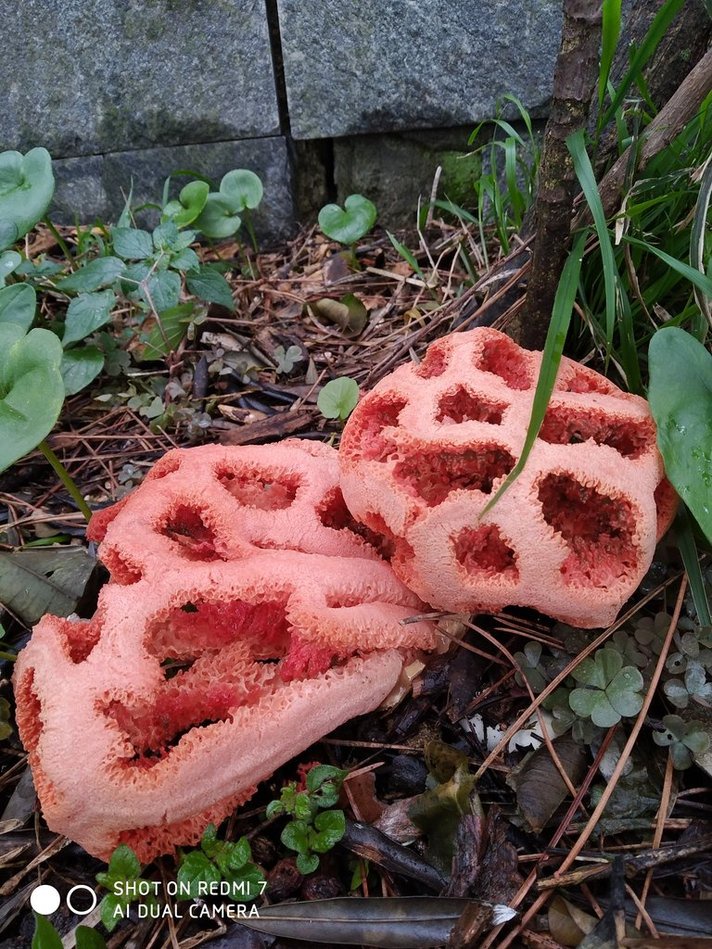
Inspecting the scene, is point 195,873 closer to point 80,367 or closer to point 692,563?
point 692,563

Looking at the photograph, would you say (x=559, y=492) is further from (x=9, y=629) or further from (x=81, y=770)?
(x=9, y=629)

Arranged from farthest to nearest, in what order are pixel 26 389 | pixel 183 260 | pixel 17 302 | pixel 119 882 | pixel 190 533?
pixel 183 260 → pixel 17 302 → pixel 190 533 → pixel 26 389 → pixel 119 882

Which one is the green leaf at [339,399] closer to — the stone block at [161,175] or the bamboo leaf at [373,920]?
the bamboo leaf at [373,920]

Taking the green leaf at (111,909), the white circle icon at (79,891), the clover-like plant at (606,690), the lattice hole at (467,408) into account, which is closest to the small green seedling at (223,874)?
the green leaf at (111,909)

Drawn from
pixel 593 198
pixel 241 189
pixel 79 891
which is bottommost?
pixel 79 891

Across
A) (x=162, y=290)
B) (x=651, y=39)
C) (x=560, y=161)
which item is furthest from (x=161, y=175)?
(x=651, y=39)

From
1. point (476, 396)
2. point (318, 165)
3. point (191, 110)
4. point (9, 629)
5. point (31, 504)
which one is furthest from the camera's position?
point (318, 165)

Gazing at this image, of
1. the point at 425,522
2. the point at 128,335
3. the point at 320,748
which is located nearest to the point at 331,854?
the point at 320,748
